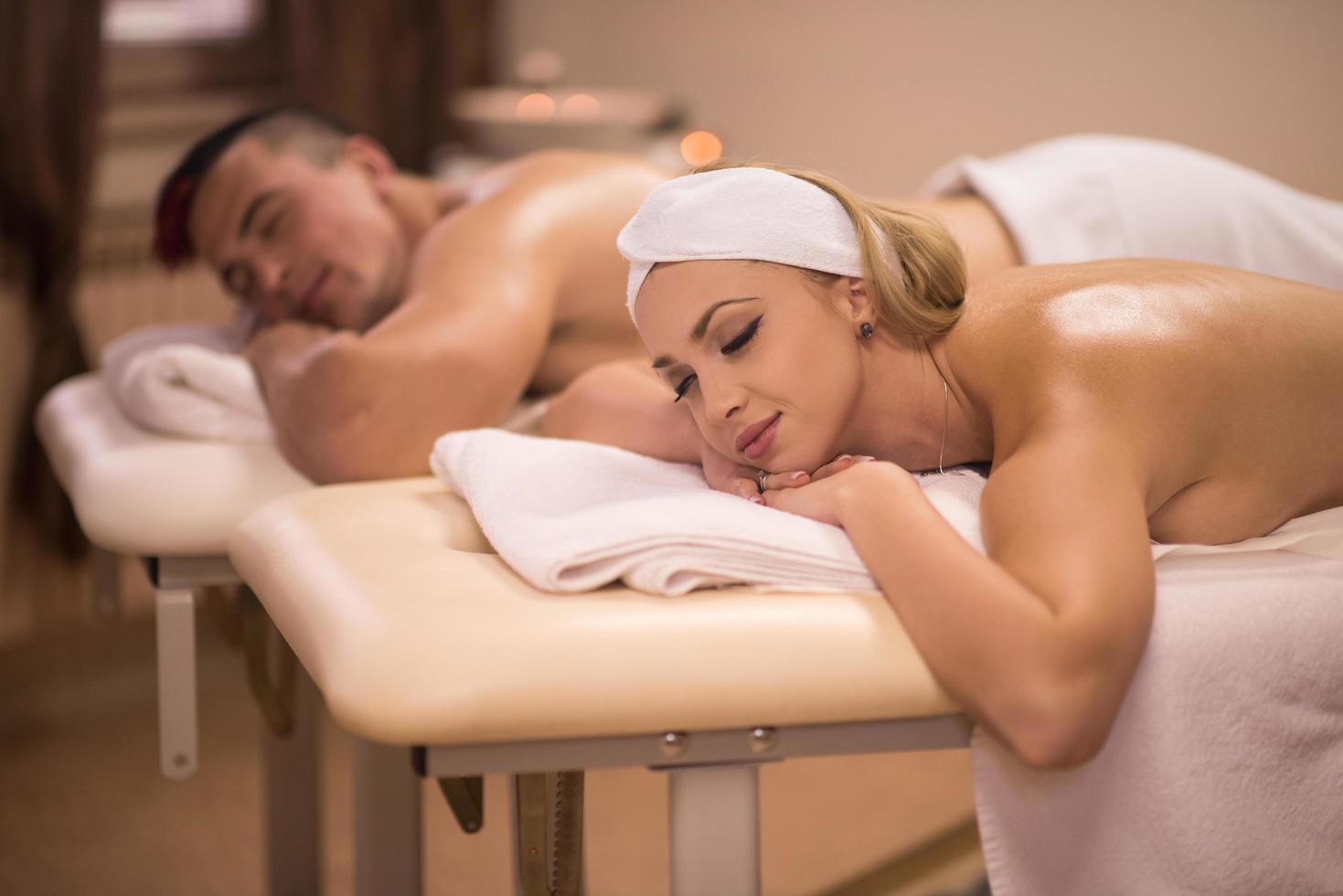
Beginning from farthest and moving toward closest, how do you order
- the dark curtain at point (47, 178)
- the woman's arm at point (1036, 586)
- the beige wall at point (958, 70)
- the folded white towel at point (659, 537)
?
the dark curtain at point (47, 178)
the beige wall at point (958, 70)
the folded white towel at point (659, 537)
the woman's arm at point (1036, 586)

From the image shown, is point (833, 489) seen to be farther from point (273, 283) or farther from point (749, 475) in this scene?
point (273, 283)

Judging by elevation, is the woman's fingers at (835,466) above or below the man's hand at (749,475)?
above

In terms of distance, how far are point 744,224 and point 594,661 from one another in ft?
1.30

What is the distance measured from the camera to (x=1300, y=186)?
209 centimetres

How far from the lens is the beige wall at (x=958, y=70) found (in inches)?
81.4

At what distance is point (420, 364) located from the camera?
1.45m

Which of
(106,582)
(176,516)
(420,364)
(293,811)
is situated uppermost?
(420,364)

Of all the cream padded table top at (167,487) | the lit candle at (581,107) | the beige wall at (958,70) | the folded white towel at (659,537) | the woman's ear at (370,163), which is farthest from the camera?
the lit candle at (581,107)

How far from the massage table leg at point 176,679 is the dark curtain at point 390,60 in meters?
1.79

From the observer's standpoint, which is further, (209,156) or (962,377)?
(209,156)

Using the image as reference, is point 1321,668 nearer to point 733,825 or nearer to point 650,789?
point 733,825

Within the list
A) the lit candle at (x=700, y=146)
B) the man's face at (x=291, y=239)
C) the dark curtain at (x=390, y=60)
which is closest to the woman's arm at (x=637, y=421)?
the man's face at (x=291, y=239)

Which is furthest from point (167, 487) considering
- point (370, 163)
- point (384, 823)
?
point (370, 163)

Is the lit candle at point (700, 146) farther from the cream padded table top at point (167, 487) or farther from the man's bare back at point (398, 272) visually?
the cream padded table top at point (167, 487)
